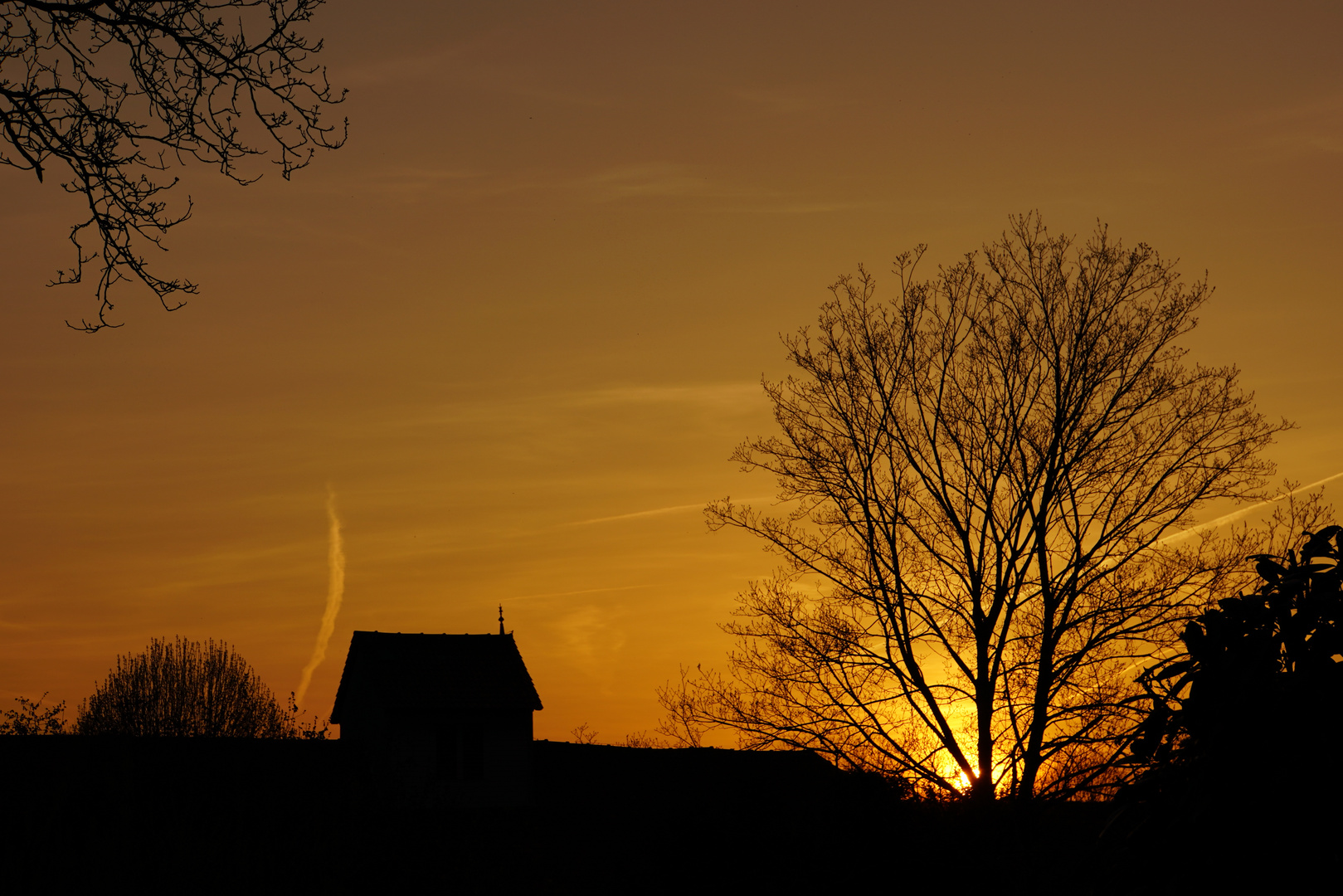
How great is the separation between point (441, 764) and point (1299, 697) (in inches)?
1176

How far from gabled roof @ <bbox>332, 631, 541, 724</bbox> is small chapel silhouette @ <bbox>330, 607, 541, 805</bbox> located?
0.02 meters

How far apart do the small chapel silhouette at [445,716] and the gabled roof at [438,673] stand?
2 cm

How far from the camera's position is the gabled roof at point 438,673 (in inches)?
1309

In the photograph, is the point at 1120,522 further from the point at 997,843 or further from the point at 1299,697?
the point at 1299,697

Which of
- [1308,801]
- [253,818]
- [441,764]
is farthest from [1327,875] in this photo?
[441,764]

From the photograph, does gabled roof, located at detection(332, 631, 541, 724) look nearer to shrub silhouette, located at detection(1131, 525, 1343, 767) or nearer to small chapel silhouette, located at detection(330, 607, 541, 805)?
small chapel silhouette, located at detection(330, 607, 541, 805)

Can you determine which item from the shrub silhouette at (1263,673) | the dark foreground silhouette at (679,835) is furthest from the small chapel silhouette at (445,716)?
the shrub silhouette at (1263,673)

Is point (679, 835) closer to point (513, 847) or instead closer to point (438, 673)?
point (513, 847)

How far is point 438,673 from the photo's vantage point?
112 feet

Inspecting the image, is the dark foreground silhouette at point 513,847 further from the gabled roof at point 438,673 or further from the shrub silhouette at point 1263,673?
the gabled roof at point 438,673

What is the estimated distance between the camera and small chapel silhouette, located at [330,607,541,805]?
3272 centimetres

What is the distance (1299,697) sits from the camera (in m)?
5.78

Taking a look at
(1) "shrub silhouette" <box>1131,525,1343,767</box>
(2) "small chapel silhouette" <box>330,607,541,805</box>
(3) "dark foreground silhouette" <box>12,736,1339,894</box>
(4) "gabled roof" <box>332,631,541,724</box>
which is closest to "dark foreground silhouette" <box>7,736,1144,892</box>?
(3) "dark foreground silhouette" <box>12,736,1339,894</box>

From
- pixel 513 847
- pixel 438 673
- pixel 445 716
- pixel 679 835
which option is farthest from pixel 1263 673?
pixel 438 673
